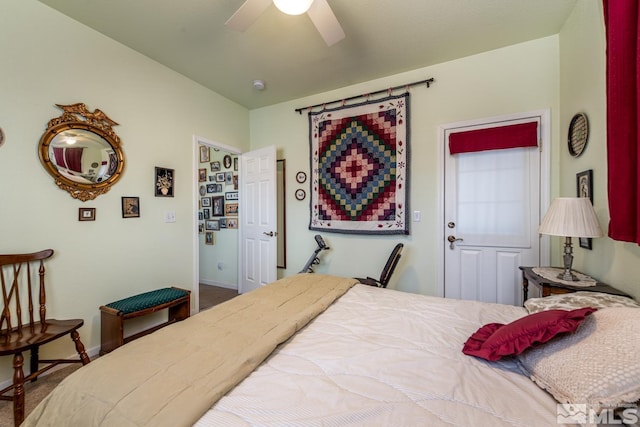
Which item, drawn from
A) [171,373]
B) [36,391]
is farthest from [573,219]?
[36,391]

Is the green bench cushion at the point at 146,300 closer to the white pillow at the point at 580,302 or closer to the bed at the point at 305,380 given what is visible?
the bed at the point at 305,380

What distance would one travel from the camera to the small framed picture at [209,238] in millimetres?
4312

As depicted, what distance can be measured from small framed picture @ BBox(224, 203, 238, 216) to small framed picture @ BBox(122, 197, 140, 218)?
1.63 meters

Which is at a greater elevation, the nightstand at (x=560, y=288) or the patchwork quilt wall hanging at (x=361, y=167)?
the patchwork quilt wall hanging at (x=361, y=167)

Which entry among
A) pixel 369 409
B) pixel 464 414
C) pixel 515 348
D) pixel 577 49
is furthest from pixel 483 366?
pixel 577 49

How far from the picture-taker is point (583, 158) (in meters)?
1.87

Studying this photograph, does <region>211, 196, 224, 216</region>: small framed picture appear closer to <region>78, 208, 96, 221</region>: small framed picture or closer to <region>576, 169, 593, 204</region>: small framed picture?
<region>78, 208, 96, 221</region>: small framed picture

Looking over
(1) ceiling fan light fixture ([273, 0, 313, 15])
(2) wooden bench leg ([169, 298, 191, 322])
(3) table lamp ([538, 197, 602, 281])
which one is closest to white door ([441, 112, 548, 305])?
(3) table lamp ([538, 197, 602, 281])

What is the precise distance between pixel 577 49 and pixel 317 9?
1963 mm

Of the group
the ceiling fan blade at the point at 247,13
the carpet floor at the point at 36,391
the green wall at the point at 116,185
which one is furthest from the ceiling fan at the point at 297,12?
the carpet floor at the point at 36,391

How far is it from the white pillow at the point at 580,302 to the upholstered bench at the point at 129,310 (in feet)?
8.51

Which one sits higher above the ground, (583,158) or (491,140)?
(491,140)

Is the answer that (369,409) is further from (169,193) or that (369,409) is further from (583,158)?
(169,193)

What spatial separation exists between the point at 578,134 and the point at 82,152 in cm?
381
